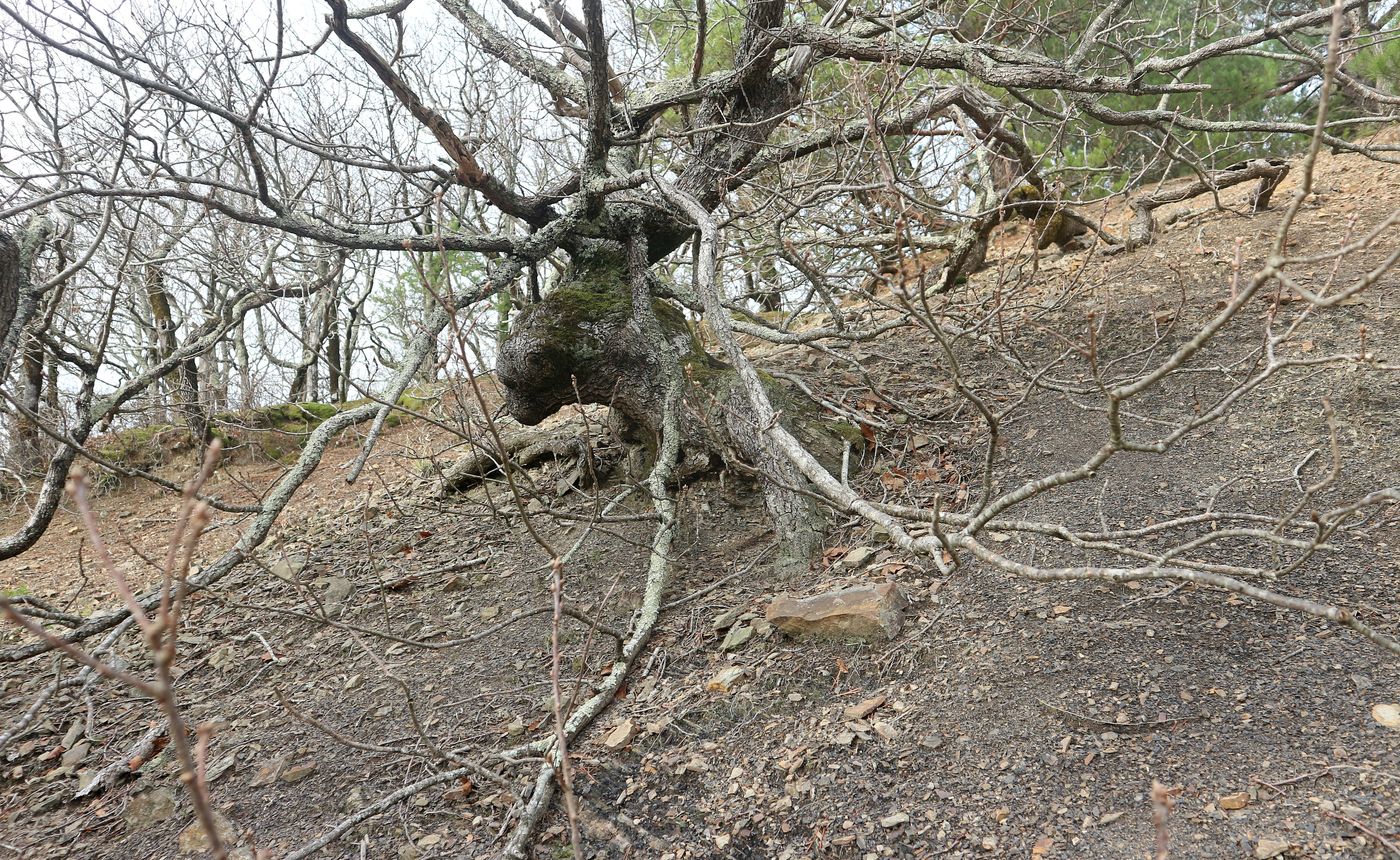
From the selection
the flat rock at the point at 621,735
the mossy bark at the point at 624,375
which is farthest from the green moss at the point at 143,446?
the flat rock at the point at 621,735

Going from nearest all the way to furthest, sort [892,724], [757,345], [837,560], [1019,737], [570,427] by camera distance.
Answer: [1019,737]
[892,724]
[837,560]
[570,427]
[757,345]

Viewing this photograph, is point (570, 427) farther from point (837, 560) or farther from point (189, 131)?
point (189, 131)

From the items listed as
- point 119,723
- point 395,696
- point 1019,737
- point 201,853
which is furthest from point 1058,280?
point 119,723

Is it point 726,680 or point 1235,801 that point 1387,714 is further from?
point 726,680

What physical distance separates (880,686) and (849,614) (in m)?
0.25

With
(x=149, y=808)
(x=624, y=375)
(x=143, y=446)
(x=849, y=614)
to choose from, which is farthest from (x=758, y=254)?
(x=143, y=446)

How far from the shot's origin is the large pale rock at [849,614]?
96.0 inches

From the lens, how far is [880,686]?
230 centimetres

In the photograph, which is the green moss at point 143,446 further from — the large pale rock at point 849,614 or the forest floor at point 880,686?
the large pale rock at point 849,614

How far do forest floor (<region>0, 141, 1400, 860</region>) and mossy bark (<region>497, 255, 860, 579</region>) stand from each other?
30 cm

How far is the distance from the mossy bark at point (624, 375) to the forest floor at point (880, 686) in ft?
0.99

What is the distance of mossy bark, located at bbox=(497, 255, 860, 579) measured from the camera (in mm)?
3492

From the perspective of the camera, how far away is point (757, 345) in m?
5.82

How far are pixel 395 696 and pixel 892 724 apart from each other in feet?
6.48
